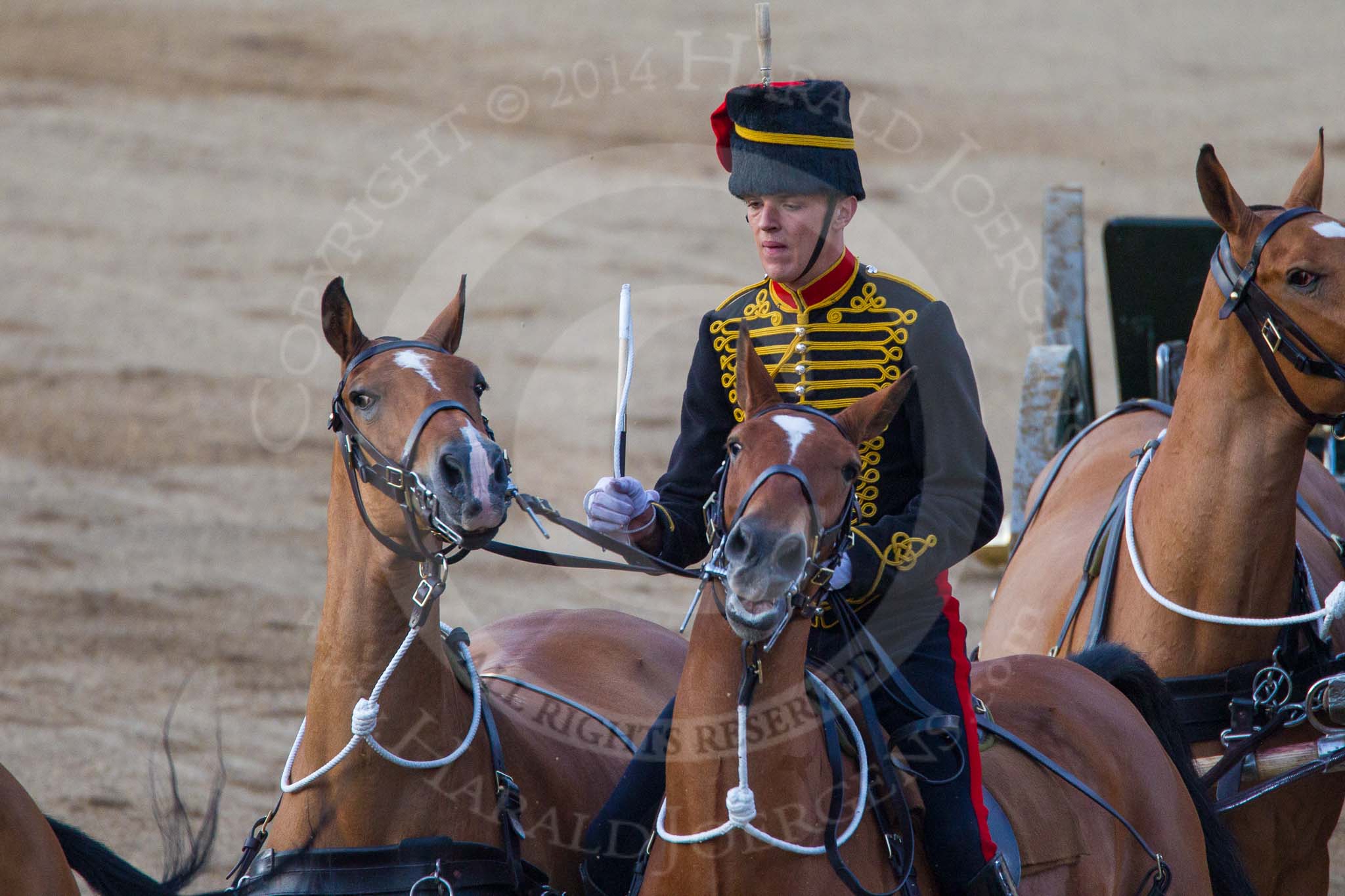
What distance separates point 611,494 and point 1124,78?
39.8 ft

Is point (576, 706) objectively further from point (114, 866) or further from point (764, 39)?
point (764, 39)

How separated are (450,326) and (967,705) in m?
1.26

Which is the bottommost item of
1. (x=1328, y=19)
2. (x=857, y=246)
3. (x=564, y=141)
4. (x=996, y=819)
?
(x=996, y=819)

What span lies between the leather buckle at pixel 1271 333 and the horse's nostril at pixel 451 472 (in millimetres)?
1799

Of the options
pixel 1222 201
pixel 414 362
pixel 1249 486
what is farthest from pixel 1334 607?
pixel 414 362

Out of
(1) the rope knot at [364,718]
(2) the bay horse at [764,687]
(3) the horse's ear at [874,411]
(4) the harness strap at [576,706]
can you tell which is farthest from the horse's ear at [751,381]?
(4) the harness strap at [576,706]

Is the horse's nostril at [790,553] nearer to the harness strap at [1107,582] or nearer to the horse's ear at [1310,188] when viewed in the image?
the harness strap at [1107,582]

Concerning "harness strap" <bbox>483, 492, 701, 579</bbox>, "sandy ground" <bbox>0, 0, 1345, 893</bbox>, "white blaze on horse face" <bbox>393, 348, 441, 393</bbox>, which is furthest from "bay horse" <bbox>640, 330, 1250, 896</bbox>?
"sandy ground" <bbox>0, 0, 1345, 893</bbox>

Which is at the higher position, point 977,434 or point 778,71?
point 778,71

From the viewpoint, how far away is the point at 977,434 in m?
2.82

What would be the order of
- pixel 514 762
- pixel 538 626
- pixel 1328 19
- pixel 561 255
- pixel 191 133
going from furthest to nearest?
pixel 1328 19, pixel 191 133, pixel 561 255, pixel 538 626, pixel 514 762

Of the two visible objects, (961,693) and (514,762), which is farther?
(514,762)

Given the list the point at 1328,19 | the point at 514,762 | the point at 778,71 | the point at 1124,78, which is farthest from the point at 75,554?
the point at 1328,19

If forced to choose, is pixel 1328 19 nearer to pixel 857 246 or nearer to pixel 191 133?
pixel 857 246
